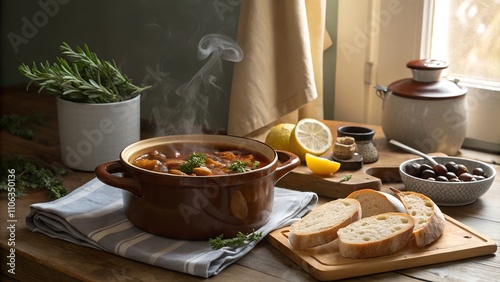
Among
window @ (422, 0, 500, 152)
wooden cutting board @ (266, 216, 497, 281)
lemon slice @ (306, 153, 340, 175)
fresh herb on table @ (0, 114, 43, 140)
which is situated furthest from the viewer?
fresh herb on table @ (0, 114, 43, 140)

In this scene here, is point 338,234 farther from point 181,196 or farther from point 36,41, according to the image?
point 36,41

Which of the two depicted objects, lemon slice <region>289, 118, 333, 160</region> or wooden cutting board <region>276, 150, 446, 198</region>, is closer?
wooden cutting board <region>276, 150, 446, 198</region>

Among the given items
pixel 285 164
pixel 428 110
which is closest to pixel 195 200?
pixel 285 164

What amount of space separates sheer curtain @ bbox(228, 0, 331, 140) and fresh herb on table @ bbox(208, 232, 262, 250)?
489 mm

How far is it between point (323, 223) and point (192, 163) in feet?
0.81

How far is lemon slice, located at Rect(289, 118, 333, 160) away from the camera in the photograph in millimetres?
1539

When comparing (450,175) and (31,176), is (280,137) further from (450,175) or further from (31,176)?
(31,176)

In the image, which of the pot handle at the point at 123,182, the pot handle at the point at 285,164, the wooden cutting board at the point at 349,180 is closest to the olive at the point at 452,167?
the wooden cutting board at the point at 349,180

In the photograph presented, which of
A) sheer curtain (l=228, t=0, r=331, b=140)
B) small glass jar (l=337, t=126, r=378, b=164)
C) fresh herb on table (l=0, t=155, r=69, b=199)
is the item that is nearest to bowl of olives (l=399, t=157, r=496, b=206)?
small glass jar (l=337, t=126, r=378, b=164)

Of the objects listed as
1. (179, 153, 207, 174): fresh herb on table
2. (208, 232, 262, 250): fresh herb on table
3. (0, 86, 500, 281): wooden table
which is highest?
(179, 153, 207, 174): fresh herb on table

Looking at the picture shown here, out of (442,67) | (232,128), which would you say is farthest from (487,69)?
(232,128)

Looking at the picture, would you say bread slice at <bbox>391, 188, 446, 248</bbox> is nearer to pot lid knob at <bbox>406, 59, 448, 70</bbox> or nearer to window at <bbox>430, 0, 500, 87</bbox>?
pot lid knob at <bbox>406, 59, 448, 70</bbox>

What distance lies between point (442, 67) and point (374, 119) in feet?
1.14

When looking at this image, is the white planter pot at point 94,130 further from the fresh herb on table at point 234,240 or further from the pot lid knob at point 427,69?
the pot lid knob at point 427,69
